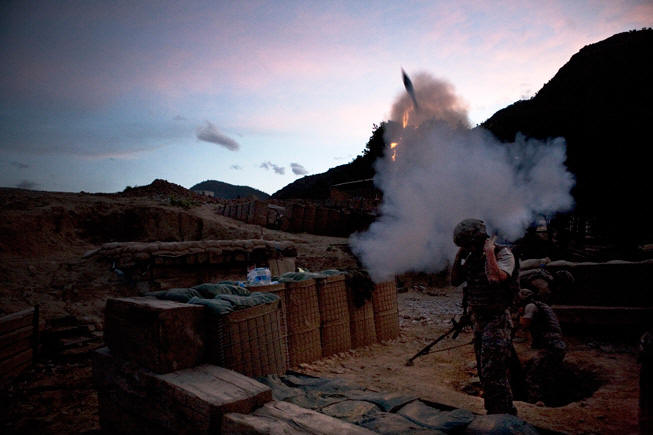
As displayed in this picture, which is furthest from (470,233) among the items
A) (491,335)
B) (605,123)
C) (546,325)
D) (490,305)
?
(605,123)

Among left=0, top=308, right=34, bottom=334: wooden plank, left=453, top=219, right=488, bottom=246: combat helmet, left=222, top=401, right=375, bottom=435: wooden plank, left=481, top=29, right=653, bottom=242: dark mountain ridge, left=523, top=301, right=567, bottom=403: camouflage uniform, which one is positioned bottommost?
left=523, top=301, right=567, bottom=403: camouflage uniform

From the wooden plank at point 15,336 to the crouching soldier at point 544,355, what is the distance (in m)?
6.71

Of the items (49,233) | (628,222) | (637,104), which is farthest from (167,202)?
(637,104)

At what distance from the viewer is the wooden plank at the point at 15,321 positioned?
4.47 metres

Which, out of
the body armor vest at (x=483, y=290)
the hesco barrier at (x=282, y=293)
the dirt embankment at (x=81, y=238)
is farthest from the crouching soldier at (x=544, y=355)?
the dirt embankment at (x=81, y=238)

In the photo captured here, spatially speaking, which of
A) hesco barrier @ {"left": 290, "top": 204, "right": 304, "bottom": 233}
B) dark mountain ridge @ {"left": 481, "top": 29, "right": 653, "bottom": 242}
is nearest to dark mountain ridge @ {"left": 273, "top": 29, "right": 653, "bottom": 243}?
dark mountain ridge @ {"left": 481, "top": 29, "right": 653, "bottom": 242}

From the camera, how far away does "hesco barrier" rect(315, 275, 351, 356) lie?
5344mm

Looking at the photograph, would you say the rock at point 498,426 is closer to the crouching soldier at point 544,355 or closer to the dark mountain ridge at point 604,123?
the crouching soldier at point 544,355

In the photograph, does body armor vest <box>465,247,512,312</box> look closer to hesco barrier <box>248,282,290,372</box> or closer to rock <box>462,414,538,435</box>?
rock <box>462,414,538,435</box>

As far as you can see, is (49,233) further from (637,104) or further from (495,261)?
(637,104)

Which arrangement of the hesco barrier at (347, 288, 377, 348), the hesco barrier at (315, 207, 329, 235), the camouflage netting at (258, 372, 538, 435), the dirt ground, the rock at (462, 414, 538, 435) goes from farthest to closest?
the hesco barrier at (315, 207, 329, 235)
the hesco barrier at (347, 288, 377, 348)
the dirt ground
the camouflage netting at (258, 372, 538, 435)
the rock at (462, 414, 538, 435)

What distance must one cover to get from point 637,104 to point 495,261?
55.5ft

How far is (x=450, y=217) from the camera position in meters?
7.49

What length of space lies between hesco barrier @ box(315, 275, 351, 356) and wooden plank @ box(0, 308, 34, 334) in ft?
12.6
